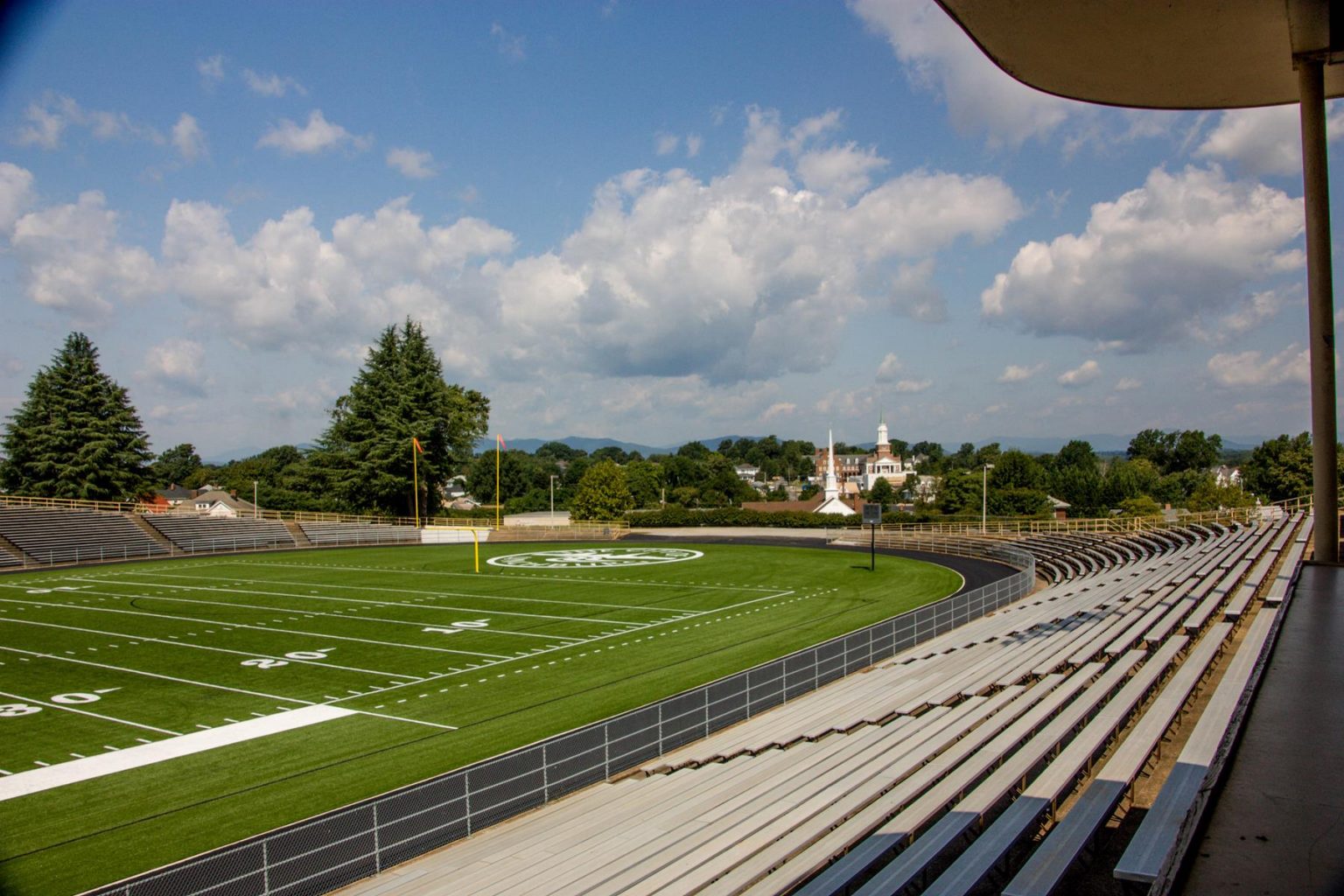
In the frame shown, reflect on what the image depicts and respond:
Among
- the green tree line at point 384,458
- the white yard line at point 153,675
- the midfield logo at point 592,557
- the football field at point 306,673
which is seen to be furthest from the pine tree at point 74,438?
the white yard line at point 153,675

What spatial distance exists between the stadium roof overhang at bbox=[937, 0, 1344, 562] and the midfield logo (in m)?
29.4

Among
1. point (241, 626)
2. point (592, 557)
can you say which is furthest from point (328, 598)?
point (592, 557)

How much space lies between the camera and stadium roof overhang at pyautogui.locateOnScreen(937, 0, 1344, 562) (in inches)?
502

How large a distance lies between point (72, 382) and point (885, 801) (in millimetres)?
72522

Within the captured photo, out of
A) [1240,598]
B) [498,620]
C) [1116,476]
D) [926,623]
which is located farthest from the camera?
[1116,476]

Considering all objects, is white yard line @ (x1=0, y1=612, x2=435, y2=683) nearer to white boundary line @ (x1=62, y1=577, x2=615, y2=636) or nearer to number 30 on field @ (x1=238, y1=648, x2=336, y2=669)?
number 30 on field @ (x1=238, y1=648, x2=336, y2=669)

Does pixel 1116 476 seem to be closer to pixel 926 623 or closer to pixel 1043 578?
pixel 1043 578

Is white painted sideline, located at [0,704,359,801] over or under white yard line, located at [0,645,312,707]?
over

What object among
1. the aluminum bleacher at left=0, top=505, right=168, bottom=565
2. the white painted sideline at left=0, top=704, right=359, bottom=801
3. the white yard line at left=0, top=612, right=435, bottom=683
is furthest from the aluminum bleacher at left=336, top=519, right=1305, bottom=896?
the aluminum bleacher at left=0, top=505, right=168, bottom=565

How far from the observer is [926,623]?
1995 centimetres

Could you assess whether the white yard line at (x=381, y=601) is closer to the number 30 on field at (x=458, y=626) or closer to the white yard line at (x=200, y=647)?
the number 30 on field at (x=458, y=626)

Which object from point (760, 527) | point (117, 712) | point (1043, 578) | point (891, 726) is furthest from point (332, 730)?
point (760, 527)

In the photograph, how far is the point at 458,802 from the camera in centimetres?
996

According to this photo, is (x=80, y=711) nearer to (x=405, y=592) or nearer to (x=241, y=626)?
(x=241, y=626)
